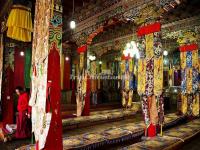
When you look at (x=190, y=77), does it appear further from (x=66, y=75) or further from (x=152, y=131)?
(x=66, y=75)

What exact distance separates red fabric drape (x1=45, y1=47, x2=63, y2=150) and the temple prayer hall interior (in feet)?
0.06

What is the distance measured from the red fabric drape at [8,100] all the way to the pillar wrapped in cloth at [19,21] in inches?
84.6

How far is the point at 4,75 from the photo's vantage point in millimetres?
7523

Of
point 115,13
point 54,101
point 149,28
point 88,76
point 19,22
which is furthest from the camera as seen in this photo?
point 88,76

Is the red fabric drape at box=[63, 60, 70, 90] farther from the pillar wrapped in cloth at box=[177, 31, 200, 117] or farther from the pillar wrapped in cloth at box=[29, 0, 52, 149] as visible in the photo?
A: the pillar wrapped in cloth at box=[29, 0, 52, 149]

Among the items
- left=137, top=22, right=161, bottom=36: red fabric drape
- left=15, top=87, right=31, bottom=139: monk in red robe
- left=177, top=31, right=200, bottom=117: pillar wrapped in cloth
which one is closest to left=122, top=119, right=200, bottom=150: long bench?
left=177, top=31, right=200, bottom=117: pillar wrapped in cloth

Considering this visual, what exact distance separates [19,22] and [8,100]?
10.3 ft

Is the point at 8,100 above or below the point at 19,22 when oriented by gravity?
below

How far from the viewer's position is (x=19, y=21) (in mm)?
5621

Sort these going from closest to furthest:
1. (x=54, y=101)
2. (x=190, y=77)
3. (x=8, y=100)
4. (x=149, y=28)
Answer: (x=54, y=101), (x=149, y=28), (x=8, y=100), (x=190, y=77)

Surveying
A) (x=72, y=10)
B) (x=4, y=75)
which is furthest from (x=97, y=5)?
(x=4, y=75)

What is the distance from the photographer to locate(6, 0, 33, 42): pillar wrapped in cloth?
555 cm

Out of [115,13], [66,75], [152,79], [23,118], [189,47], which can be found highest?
[115,13]

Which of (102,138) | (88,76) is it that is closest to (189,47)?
(88,76)
